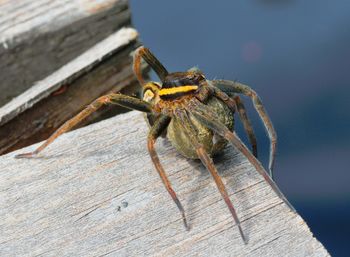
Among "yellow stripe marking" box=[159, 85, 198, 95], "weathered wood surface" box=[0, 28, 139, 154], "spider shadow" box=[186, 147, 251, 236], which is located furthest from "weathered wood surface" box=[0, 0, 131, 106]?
"spider shadow" box=[186, 147, 251, 236]

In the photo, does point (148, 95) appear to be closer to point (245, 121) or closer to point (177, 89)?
point (177, 89)

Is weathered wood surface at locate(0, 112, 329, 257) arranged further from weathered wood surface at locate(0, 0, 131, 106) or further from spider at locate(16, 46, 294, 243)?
weathered wood surface at locate(0, 0, 131, 106)

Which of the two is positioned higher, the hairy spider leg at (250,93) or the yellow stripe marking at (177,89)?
the yellow stripe marking at (177,89)

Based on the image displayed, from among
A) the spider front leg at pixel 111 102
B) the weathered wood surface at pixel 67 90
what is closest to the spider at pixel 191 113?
the spider front leg at pixel 111 102

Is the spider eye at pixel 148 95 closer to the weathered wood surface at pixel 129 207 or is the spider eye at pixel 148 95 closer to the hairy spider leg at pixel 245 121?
the weathered wood surface at pixel 129 207

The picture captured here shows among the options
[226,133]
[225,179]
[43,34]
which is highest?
[43,34]

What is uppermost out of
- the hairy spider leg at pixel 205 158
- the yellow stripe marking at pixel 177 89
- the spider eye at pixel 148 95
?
the yellow stripe marking at pixel 177 89

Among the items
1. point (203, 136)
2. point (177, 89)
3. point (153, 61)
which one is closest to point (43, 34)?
point (153, 61)
